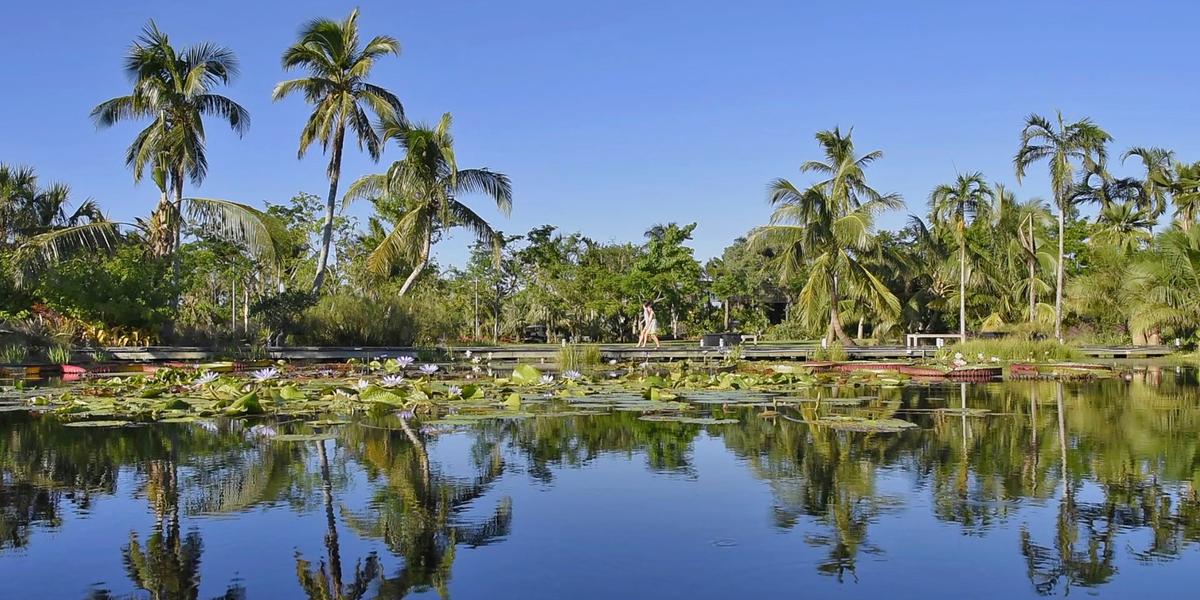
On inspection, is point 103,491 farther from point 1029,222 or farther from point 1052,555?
Result: point 1029,222

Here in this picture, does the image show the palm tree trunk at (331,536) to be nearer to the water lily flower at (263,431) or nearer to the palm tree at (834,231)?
the water lily flower at (263,431)

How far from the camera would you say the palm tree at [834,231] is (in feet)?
116

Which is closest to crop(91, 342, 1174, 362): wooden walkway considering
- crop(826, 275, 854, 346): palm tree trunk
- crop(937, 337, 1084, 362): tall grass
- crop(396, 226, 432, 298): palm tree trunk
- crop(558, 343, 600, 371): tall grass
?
crop(558, 343, 600, 371): tall grass

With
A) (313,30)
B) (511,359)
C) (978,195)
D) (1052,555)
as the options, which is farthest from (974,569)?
(978,195)

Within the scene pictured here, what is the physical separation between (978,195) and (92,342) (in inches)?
1207

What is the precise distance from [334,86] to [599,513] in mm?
27546

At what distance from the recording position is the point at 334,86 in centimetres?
3139

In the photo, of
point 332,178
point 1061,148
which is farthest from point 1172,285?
point 332,178

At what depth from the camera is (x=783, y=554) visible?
5.29 metres

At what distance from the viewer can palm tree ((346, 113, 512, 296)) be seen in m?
Result: 31.9

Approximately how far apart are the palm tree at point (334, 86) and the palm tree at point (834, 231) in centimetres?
1429

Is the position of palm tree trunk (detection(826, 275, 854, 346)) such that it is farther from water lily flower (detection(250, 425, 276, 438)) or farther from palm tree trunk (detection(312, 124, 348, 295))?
water lily flower (detection(250, 425, 276, 438))

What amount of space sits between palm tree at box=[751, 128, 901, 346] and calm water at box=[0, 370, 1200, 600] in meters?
25.3

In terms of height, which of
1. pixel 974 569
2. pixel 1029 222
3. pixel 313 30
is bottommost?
pixel 974 569
